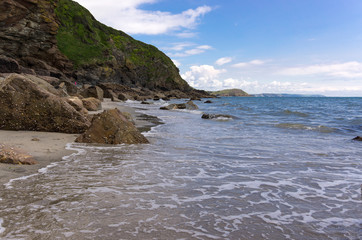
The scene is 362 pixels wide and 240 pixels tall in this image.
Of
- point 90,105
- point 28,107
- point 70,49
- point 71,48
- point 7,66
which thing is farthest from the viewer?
point 71,48

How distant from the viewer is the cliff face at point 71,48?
40156mm

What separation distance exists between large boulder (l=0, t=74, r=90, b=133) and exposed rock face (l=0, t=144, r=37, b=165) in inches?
119

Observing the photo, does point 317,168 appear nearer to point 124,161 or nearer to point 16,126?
point 124,161

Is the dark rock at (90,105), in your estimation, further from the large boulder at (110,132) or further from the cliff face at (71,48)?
the cliff face at (71,48)

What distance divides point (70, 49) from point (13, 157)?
67.8 metres

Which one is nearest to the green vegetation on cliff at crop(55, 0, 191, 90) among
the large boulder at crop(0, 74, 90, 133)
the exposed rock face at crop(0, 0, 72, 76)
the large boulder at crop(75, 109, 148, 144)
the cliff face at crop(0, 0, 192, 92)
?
the cliff face at crop(0, 0, 192, 92)

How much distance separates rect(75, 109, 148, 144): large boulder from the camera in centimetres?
697

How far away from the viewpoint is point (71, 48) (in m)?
65.7

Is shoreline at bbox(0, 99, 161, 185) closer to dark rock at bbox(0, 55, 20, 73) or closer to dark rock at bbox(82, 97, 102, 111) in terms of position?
dark rock at bbox(82, 97, 102, 111)

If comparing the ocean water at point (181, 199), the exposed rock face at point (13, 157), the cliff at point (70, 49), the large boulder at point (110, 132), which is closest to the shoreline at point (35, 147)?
the exposed rock face at point (13, 157)

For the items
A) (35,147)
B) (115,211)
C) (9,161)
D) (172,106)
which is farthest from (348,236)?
(172,106)

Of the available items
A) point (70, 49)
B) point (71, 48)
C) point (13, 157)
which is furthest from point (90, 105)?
point (71, 48)

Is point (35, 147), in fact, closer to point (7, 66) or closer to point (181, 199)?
point (181, 199)

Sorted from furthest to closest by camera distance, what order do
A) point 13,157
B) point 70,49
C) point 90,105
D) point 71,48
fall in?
point 71,48, point 70,49, point 90,105, point 13,157
